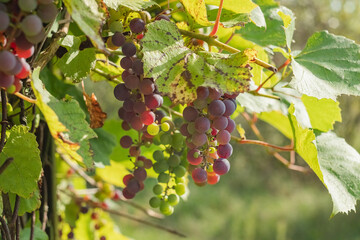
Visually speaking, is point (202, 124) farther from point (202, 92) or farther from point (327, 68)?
point (327, 68)

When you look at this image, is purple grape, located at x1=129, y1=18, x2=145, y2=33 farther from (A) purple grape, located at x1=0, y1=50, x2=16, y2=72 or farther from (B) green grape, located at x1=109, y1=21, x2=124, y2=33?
(A) purple grape, located at x1=0, y1=50, x2=16, y2=72

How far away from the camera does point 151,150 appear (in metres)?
0.70

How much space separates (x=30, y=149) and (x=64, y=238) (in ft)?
1.75

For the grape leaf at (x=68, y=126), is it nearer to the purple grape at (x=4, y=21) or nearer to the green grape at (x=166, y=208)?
the purple grape at (x=4, y=21)

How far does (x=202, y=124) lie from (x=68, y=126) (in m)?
0.14

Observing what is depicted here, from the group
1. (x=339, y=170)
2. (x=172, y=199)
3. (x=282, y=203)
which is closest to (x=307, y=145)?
(x=339, y=170)

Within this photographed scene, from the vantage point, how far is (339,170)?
583 millimetres

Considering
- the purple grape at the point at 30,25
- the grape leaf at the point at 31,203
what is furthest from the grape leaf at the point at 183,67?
the grape leaf at the point at 31,203

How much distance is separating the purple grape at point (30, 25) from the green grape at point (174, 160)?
29 cm

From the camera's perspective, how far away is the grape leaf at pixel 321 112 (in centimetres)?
65

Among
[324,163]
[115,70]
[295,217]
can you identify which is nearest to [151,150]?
[115,70]

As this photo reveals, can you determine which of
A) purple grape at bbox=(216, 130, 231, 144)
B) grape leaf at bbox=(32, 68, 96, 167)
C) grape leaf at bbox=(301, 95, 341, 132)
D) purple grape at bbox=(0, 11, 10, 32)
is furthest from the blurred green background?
purple grape at bbox=(0, 11, 10, 32)

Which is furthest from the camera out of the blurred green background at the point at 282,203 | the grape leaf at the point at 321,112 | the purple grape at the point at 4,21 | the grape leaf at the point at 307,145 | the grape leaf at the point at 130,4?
the blurred green background at the point at 282,203

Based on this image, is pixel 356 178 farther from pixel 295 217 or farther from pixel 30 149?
pixel 295 217
